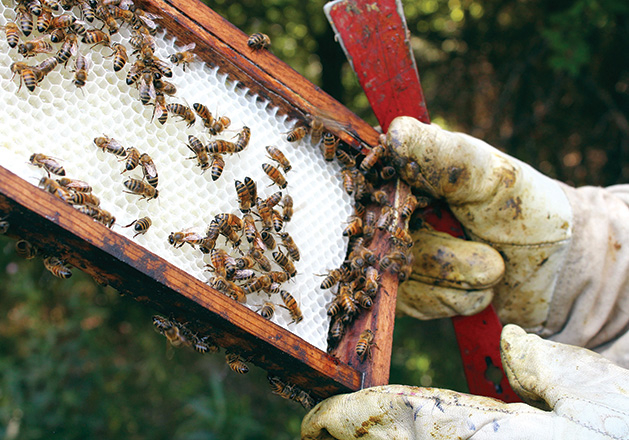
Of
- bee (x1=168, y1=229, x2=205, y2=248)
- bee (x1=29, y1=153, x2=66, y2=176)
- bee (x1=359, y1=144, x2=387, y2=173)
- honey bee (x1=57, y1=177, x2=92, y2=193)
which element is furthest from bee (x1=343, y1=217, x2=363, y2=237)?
bee (x1=29, y1=153, x2=66, y2=176)

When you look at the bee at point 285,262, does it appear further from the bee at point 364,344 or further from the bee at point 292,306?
the bee at point 364,344

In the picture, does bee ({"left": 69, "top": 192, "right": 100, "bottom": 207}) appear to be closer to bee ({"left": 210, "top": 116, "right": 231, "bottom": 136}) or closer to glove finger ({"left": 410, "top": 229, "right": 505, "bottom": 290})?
bee ({"left": 210, "top": 116, "right": 231, "bottom": 136})

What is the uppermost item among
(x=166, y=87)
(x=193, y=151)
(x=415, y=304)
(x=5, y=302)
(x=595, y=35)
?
(x=595, y=35)

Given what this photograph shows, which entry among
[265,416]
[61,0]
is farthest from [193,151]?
[265,416]

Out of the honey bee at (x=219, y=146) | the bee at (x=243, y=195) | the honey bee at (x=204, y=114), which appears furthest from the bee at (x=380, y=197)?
the honey bee at (x=204, y=114)

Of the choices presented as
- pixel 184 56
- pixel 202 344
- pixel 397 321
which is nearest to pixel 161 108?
pixel 184 56

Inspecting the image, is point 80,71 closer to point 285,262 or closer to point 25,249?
point 25,249

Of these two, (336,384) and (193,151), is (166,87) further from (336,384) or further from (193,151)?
(336,384)
